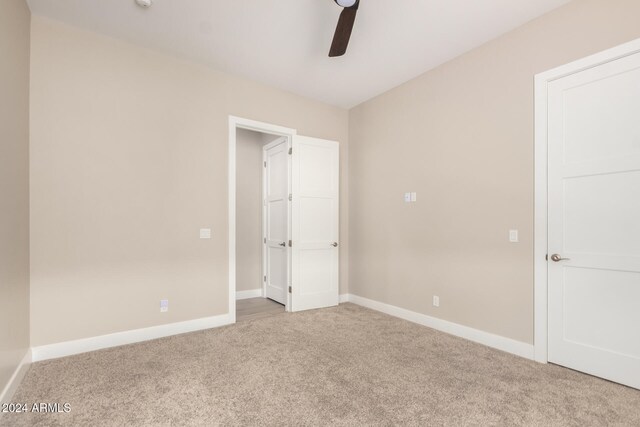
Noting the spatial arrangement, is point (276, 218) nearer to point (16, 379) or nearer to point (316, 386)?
point (316, 386)

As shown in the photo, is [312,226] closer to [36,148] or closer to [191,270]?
[191,270]

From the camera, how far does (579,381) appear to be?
2.32 m

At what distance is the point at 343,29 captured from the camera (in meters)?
2.23

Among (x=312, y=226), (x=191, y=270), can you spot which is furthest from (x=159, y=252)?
(x=312, y=226)

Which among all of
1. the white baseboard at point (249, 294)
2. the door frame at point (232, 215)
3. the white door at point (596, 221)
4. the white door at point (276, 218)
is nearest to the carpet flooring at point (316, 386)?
the white door at point (596, 221)

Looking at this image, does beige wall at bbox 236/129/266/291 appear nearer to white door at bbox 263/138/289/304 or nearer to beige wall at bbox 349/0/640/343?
white door at bbox 263/138/289/304

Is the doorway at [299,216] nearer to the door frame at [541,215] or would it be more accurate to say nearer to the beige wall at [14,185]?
the beige wall at [14,185]

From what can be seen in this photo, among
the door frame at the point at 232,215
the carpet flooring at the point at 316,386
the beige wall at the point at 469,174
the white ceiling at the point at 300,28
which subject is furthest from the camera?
the door frame at the point at 232,215

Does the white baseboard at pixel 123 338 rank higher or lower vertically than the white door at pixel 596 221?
lower

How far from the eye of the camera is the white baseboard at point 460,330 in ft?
9.12

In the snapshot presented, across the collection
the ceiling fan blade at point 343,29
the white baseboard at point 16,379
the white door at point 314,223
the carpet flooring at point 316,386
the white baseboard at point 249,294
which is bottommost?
the white baseboard at point 249,294

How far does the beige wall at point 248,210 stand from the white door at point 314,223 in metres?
1.27

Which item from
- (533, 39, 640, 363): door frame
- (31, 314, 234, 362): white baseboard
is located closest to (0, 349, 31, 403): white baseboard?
(31, 314, 234, 362): white baseboard

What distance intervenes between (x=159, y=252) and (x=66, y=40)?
6.88 ft
